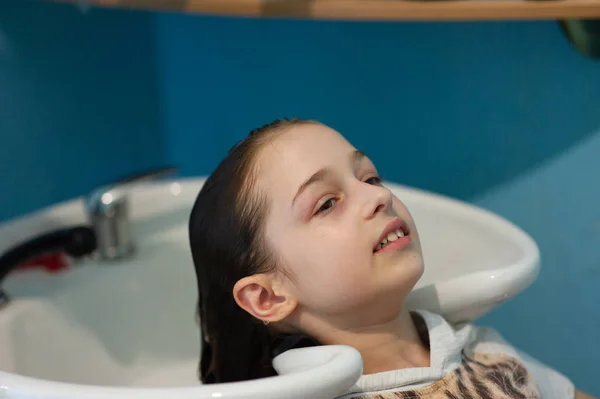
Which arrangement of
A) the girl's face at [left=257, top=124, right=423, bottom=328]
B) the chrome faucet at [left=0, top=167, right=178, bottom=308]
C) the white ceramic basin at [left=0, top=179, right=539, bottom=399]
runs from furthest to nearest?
the chrome faucet at [left=0, top=167, right=178, bottom=308] → the white ceramic basin at [left=0, top=179, right=539, bottom=399] → the girl's face at [left=257, top=124, right=423, bottom=328]

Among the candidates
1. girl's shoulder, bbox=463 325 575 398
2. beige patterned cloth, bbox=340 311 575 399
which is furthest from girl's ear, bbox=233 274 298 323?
girl's shoulder, bbox=463 325 575 398

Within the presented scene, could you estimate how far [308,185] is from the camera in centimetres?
60

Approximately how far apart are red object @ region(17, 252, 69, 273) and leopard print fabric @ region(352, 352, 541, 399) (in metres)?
0.48

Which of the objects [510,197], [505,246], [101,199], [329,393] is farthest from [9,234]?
[510,197]

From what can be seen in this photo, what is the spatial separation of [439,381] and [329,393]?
0.17 m

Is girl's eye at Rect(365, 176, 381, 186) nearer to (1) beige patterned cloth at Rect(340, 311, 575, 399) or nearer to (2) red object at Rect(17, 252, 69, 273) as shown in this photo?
(1) beige patterned cloth at Rect(340, 311, 575, 399)

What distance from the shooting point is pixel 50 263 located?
86 cm

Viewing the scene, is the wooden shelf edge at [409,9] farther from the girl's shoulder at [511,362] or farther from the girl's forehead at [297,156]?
the girl's shoulder at [511,362]

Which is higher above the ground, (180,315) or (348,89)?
(348,89)

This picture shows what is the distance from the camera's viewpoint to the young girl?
59cm

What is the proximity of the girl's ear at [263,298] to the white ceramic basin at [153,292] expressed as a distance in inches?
1.9

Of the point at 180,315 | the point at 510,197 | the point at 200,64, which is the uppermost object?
the point at 200,64

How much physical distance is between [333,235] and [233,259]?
0.11 metres

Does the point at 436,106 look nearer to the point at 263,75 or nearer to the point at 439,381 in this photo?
the point at 263,75
